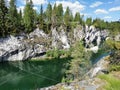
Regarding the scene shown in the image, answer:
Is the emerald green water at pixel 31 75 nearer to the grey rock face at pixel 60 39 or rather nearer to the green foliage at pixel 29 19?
the green foliage at pixel 29 19

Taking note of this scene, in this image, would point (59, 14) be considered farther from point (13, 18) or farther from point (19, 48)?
point (19, 48)

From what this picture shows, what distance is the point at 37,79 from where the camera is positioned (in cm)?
5241

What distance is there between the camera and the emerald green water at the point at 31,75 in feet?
153

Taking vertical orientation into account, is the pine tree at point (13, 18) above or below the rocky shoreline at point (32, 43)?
above

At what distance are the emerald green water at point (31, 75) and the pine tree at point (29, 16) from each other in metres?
16.5

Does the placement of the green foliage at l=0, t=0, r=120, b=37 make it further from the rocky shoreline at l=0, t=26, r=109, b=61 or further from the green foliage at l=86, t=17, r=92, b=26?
the green foliage at l=86, t=17, r=92, b=26

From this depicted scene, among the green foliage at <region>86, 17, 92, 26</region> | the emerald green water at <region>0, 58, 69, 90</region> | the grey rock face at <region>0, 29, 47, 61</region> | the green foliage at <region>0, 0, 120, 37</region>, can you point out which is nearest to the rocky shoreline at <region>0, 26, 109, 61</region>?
the grey rock face at <region>0, 29, 47, 61</region>

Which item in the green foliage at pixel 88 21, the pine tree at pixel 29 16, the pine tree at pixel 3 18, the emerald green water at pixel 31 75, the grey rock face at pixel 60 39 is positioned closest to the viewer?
the emerald green water at pixel 31 75

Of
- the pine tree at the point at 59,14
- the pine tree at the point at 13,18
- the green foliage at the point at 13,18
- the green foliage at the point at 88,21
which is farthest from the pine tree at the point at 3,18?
the green foliage at the point at 88,21

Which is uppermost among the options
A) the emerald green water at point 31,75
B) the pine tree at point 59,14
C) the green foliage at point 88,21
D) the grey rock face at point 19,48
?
the pine tree at point 59,14

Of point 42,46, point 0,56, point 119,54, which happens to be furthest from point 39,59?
point 119,54

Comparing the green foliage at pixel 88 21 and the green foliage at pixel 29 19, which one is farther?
the green foliage at pixel 88 21

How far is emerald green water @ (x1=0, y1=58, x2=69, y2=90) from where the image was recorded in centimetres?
4672

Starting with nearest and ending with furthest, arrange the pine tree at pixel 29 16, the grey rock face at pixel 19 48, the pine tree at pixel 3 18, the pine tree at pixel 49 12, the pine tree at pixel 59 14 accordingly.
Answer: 1. the pine tree at pixel 3 18
2. the grey rock face at pixel 19 48
3. the pine tree at pixel 29 16
4. the pine tree at pixel 49 12
5. the pine tree at pixel 59 14
